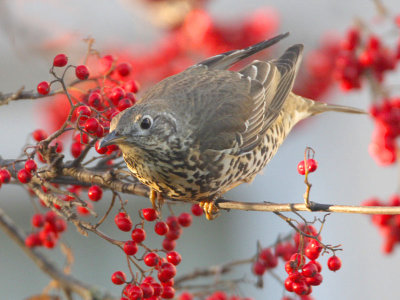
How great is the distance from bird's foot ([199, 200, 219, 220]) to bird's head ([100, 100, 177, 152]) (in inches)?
7.7

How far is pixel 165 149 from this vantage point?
1563 millimetres

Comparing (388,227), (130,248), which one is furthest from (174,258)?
(388,227)

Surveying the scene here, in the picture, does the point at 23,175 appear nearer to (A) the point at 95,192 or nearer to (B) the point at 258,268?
(A) the point at 95,192

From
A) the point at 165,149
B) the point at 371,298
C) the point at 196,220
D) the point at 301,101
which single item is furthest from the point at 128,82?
the point at 371,298

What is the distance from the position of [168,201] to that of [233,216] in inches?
142

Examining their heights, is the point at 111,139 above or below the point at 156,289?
above

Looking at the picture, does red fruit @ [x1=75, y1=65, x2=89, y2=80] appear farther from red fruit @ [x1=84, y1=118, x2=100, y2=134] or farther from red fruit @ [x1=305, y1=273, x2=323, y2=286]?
red fruit @ [x1=305, y1=273, x2=323, y2=286]

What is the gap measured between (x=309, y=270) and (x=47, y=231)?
770 millimetres

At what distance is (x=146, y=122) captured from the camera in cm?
150

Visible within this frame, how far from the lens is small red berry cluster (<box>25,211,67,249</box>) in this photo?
68.5 inches

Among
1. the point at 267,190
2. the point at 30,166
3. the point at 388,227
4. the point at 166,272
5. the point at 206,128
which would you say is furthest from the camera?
the point at 267,190

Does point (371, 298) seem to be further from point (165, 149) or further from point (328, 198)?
point (165, 149)

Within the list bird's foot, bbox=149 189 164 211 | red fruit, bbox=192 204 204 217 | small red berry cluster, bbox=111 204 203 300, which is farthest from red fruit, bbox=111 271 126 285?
red fruit, bbox=192 204 204 217

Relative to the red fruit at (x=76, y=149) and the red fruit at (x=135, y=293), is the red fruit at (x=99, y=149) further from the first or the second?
the red fruit at (x=135, y=293)
